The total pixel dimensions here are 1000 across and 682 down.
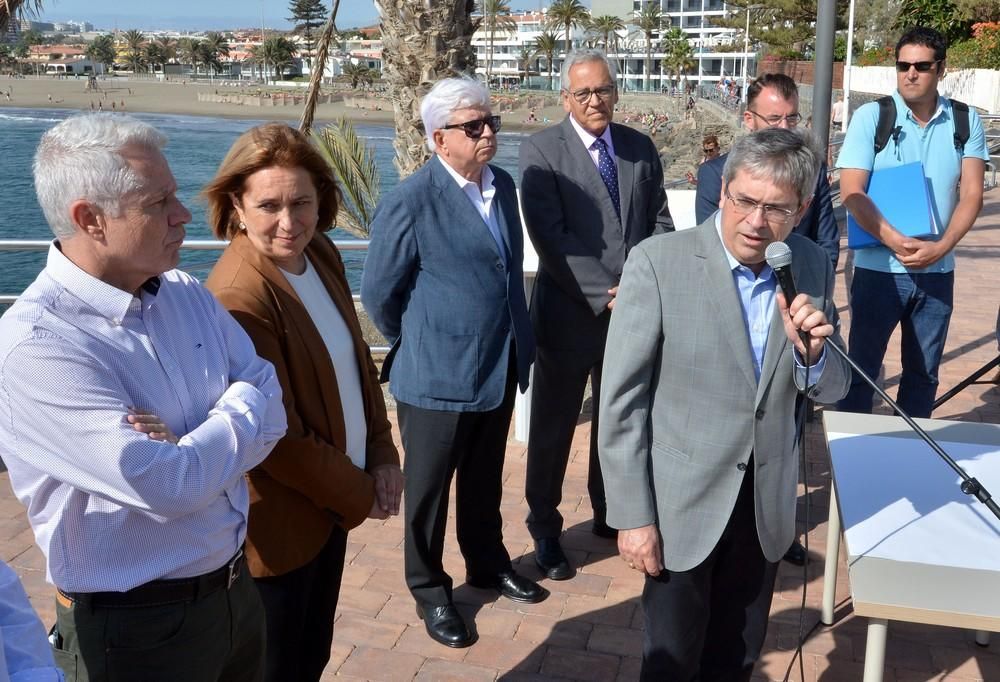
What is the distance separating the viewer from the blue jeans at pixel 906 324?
386 centimetres

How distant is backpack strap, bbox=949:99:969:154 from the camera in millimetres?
3775

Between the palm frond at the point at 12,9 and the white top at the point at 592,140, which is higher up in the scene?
the palm frond at the point at 12,9

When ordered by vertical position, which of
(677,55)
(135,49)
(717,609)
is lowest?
(717,609)

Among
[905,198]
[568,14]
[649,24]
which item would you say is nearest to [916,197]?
[905,198]

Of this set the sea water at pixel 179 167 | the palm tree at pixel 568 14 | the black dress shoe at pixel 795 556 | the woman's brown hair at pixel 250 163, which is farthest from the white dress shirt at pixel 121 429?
the palm tree at pixel 568 14

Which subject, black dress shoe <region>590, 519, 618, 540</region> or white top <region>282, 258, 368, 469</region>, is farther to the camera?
black dress shoe <region>590, 519, 618, 540</region>

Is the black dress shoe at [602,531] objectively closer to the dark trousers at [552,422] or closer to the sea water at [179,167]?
the dark trousers at [552,422]

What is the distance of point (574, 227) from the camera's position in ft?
11.8

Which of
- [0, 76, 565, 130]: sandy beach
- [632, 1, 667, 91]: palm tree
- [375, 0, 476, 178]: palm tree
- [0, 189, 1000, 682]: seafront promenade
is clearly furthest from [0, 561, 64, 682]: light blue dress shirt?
[632, 1, 667, 91]: palm tree

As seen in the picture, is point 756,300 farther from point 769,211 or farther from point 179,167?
point 179,167

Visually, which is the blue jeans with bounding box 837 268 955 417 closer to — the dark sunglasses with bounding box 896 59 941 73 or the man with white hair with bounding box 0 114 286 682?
the dark sunglasses with bounding box 896 59 941 73

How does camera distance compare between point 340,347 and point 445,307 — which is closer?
point 340,347

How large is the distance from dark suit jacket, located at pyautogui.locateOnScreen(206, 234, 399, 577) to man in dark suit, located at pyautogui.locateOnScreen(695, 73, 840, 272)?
184cm

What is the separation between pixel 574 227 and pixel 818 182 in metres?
0.92
